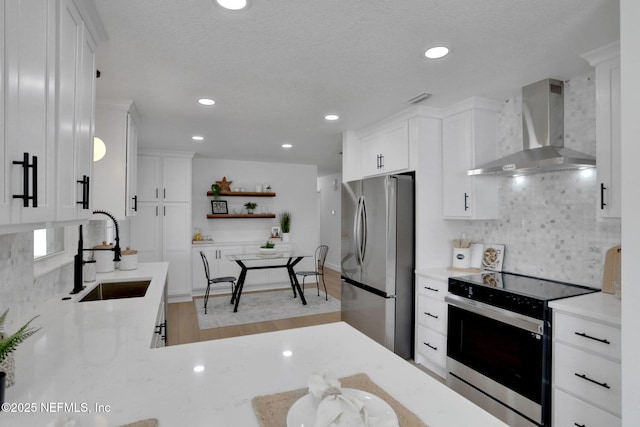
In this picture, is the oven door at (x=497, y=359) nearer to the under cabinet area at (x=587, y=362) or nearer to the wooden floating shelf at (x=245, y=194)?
the under cabinet area at (x=587, y=362)

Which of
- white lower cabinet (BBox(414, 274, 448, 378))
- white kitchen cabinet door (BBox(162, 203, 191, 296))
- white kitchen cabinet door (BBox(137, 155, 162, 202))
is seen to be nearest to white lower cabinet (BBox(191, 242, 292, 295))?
white kitchen cabinet door (BBox(162, 203, 191, 296))

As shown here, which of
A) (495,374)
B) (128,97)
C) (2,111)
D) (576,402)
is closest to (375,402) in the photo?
(2,111)

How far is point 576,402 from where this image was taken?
1855 millimetres

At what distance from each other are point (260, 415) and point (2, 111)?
3.23ft

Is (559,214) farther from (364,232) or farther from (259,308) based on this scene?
(259,308)

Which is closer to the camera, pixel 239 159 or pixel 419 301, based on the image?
pixel 419 301

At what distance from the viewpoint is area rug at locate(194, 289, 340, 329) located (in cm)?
435

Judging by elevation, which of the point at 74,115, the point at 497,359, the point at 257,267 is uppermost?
the point at 74,115

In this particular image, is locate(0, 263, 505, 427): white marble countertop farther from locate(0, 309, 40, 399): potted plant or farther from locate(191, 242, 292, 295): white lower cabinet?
locate(191, 242, 292, 295): white lower cabinet

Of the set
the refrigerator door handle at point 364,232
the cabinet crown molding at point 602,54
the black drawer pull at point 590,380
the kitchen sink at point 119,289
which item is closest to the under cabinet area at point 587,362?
the black drawer pull at point 590,380

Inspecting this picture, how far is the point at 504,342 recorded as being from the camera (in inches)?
87.4

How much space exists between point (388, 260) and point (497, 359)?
114 cm

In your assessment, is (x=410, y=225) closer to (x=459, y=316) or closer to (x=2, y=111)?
(x=459, y=316)

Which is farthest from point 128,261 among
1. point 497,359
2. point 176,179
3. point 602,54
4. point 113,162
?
point 602,54
